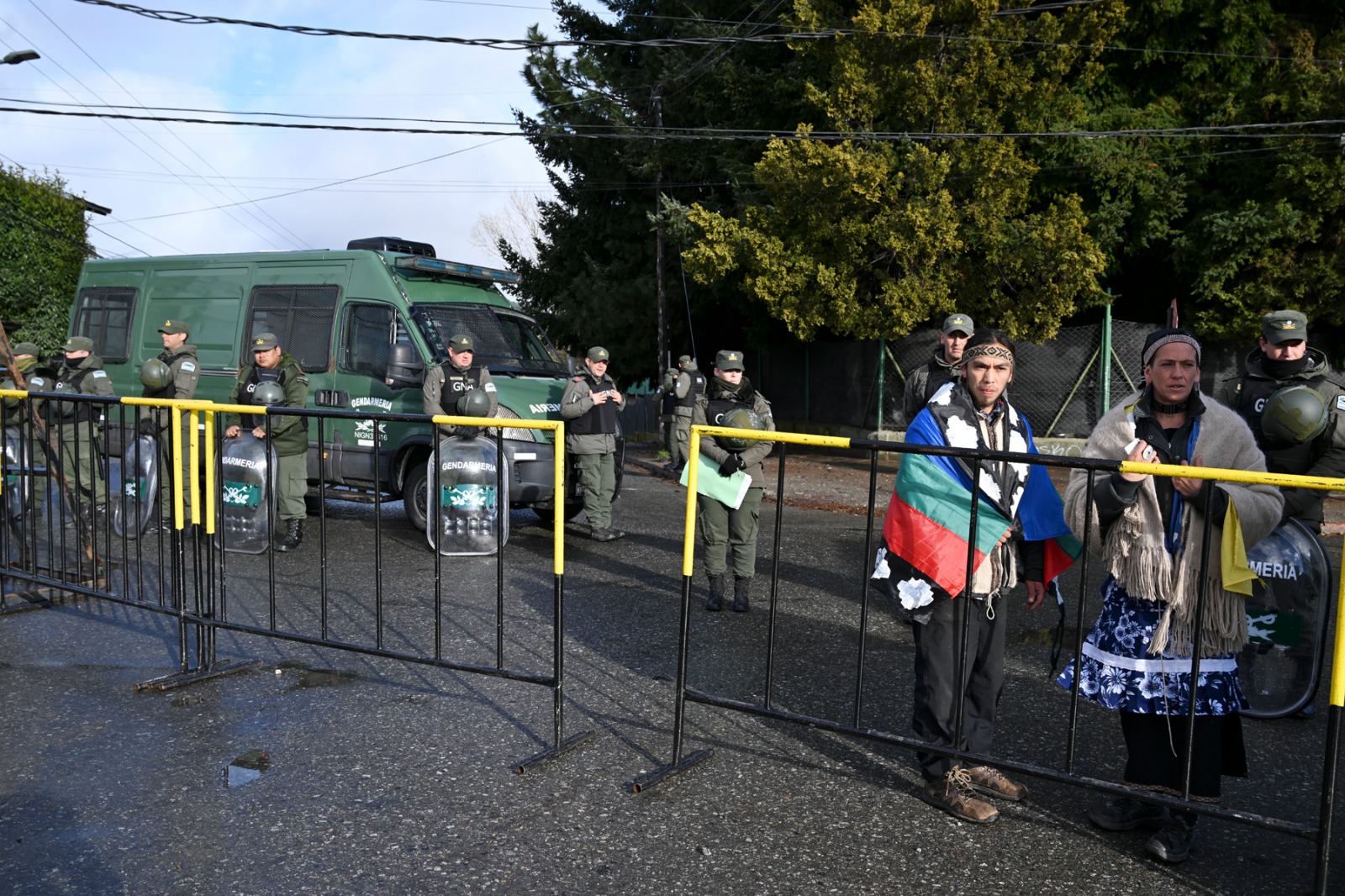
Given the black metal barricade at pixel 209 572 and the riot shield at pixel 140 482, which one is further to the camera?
the riot shield at pixel 140 482

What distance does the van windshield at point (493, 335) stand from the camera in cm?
966

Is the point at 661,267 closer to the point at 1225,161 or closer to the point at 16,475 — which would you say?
the point at 1225,161

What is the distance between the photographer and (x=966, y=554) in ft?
12.2

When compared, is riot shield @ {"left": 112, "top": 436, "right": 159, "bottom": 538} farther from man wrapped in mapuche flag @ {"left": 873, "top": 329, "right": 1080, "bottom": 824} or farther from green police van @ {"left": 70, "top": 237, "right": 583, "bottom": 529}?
man wrapped in mapuche flag @ {"left": 873, "top": 329, "right": 1080, "bottom": 824}

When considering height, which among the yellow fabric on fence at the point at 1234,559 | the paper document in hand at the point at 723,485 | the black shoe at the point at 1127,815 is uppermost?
the yellow fabric on fence at the point at 1234,559

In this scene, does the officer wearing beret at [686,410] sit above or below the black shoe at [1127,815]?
above

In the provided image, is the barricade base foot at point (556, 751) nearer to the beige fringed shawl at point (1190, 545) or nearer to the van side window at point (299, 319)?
the beige fringed shawl at point (1190, 545)

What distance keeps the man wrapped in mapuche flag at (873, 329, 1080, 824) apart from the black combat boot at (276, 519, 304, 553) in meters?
6.47

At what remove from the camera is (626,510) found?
1184 centimetres

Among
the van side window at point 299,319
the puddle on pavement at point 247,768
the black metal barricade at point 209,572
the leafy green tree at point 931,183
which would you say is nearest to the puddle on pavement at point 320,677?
the black metal barricade at point 209,572

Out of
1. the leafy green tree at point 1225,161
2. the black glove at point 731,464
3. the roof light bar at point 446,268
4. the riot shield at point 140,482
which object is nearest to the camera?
the riot shield at point 140,482

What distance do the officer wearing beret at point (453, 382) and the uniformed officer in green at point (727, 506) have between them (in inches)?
97.0

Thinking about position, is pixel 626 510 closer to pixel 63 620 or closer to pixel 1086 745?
pixel 63 620

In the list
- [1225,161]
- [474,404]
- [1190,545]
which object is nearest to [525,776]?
[1190,545]
